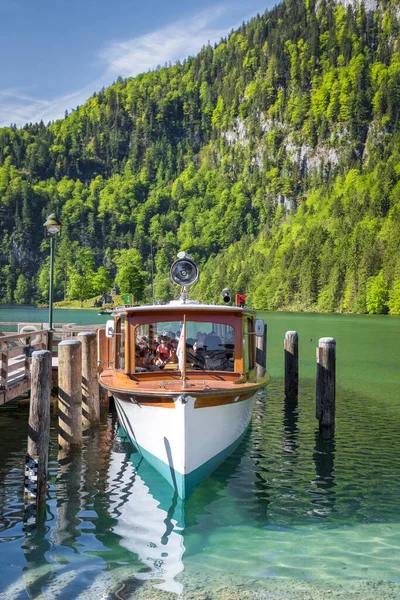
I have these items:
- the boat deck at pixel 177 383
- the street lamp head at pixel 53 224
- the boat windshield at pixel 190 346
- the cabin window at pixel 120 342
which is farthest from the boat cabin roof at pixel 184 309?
the street lamp head at pixel 53 224

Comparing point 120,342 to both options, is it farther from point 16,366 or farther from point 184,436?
point 184,436

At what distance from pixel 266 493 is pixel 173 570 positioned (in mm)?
3946

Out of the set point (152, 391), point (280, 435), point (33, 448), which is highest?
point (152, 391)

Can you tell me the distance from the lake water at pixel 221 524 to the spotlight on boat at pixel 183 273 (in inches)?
166

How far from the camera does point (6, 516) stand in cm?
1130

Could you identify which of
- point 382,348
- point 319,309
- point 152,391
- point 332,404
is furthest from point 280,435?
point 319,309

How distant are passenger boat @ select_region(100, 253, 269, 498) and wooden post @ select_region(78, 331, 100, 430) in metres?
2.28

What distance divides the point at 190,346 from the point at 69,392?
2937mm

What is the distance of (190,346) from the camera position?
45.2 ft

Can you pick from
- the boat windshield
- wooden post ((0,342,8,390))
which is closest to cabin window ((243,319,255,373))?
the boat windshield

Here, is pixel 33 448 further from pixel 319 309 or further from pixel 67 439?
pixel 319 309

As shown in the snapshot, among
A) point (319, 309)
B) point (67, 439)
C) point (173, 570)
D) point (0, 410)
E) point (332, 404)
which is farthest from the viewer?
point (319, 309)

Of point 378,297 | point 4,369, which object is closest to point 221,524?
point 4,369

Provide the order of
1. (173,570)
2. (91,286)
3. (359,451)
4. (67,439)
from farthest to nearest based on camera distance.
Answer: (91,286), (359,451), (67,439), (173,570)
